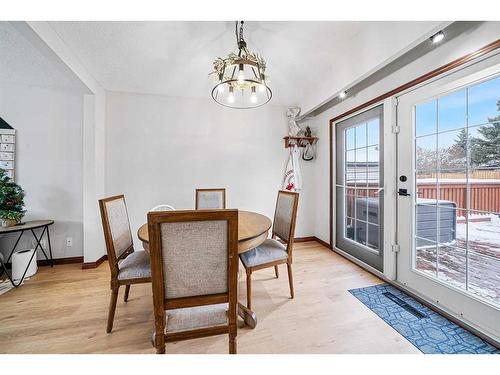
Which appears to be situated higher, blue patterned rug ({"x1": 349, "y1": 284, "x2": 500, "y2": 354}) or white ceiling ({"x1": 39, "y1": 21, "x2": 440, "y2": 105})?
white ceiling ({"x1": 39, "y1": 21, "x2": 440, "y2": 105})

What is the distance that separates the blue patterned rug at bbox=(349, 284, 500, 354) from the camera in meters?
1.37

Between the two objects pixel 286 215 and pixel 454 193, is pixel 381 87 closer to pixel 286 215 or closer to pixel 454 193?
pixel 454 193

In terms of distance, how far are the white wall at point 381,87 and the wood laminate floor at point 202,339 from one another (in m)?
1.20

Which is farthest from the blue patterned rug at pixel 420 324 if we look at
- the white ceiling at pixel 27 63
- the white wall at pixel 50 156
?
the white wall at pixel 50 156

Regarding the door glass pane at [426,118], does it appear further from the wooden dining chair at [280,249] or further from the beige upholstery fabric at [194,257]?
the beige upholstery fabric at [194,257]

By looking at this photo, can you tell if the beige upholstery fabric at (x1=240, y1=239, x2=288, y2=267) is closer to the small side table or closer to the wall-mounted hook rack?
the wall-mounted hook rack

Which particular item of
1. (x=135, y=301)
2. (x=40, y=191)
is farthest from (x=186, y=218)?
(x=40, y=191)

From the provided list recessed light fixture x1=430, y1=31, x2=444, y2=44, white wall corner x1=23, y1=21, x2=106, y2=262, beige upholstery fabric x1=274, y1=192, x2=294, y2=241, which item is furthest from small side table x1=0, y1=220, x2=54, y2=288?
recessed light fixture x1=430, y1=31, x2=444, y2=44

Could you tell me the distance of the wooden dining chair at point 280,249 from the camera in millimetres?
1780

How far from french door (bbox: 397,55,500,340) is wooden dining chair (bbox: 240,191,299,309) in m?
1.14
